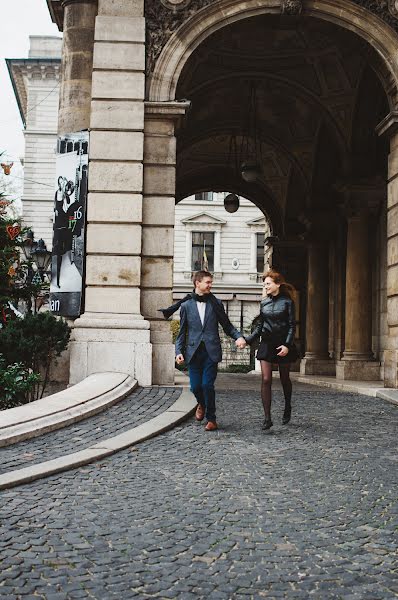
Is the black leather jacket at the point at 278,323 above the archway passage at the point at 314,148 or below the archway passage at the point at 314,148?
below

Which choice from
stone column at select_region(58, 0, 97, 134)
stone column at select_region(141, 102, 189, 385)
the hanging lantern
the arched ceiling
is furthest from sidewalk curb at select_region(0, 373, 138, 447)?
the hanging lantern

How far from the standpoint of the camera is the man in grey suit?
320 inches

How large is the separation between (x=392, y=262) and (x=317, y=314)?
9198 millimetres

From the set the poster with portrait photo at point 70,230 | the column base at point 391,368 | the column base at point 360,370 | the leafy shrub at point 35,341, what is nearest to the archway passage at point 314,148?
the column base at point 360,370

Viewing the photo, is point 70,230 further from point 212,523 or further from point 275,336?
point 212,523

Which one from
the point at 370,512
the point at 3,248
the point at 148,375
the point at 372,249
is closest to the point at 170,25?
the point at 3,248

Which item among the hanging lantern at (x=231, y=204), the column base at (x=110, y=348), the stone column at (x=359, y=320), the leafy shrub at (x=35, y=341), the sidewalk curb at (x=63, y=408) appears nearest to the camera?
the sidewalk curb at (x=63, y=408)

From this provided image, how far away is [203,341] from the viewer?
26.9ft

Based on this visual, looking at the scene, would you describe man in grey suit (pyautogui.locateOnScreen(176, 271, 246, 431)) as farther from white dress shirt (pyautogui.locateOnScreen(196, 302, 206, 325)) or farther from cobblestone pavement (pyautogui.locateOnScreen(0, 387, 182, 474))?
cobblestone pavement (pyautogui.locateOnScreen(0, 387, 182, 474))

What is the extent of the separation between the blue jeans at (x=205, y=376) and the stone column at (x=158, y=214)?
387cm

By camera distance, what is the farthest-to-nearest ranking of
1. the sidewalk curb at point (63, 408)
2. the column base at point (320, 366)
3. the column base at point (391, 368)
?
the column base at point (320, 366)
the column base at point (391, 368)
the sidewalk curb at point (63, 408)

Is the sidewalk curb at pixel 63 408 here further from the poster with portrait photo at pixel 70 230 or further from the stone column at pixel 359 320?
the stone column at pixel 359 320

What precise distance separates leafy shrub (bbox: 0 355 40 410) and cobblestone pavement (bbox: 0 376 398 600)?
3.16m

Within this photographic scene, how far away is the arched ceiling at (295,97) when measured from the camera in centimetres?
1658
